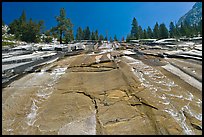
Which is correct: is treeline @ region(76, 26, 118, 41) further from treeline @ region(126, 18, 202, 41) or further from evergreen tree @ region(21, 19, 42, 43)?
evergreen tree @ region(21, 19, 42, 43)

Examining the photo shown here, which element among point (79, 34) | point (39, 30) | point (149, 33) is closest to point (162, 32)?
point (149, 33)

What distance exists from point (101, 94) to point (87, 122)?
2.31 metres

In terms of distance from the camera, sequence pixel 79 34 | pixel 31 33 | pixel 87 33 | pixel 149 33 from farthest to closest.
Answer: pixel 79 34 → pixel 87 33 → pixel 149 33 → pixel 31 33

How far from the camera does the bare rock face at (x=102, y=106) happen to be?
18.8 feet

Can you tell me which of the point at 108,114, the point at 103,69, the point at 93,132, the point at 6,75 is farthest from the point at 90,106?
the point at 6,75

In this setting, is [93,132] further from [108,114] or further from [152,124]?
[152,124]

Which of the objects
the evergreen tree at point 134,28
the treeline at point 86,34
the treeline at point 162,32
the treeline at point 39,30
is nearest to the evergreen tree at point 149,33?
the treeline at point 162,32

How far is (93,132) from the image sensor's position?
18.1 feet

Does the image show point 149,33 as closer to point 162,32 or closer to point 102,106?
point 162,32

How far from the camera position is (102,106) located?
7051 mm

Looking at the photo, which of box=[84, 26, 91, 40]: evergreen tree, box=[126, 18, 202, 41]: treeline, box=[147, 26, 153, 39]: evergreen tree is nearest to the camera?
box=[126, 18, 202, 41]: treeline

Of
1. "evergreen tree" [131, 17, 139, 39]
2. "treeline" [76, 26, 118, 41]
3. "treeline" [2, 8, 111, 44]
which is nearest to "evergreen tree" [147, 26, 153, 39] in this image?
"evergreen tree" [131, 17, 139, 39]

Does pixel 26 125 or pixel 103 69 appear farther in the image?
pixel 103 69

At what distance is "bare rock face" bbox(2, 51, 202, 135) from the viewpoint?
5.72 m
